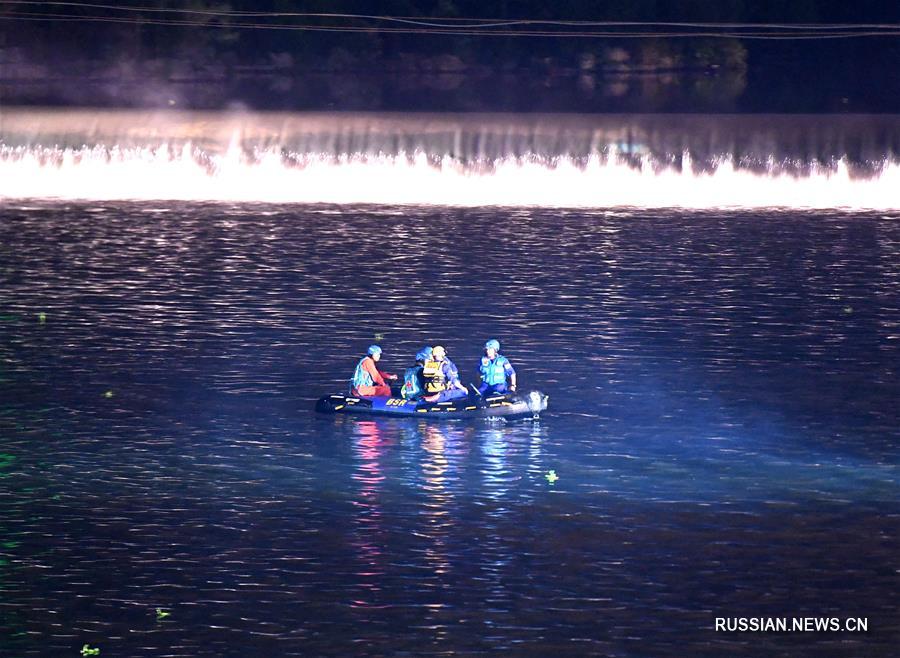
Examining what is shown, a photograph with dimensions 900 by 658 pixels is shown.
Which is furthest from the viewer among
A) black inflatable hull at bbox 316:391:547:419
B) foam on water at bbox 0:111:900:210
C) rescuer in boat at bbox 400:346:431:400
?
foam on water at bbox 0:111:900:210

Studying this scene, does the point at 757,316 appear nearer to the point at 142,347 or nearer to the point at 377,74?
the point at 142,347

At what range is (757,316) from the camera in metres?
40.7

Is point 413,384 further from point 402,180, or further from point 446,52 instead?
point 446,52

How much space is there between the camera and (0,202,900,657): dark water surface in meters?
20.9

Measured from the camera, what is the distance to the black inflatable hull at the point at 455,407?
29.8m

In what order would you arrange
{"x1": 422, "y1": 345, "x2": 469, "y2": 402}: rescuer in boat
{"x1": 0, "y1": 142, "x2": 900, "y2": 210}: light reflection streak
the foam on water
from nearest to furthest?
{"x1": 422, "y1": 345, "x2": 469, "y2": 402}: rescuer in boat → {"x1": 0, "y1": 142, "x2": 900, "y2": 210}: light reflection streak → the foam on water

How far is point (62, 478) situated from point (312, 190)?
40.0m

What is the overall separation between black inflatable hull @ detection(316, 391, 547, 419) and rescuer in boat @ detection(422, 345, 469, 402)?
218mm

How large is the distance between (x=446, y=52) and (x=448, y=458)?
81195 mm

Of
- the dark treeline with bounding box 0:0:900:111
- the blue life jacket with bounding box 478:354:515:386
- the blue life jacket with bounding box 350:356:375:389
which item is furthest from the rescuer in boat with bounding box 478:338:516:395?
the dark treeline with bounding box 0:0:900:111

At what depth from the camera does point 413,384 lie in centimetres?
3025
